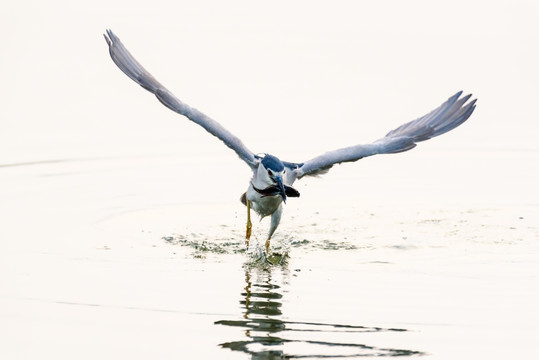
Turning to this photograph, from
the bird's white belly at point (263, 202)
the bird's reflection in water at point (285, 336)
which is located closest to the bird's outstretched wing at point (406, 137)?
the bird's white belly at point (263, 202)

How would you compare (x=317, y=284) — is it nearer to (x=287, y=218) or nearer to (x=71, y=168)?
(x=287, y=218)

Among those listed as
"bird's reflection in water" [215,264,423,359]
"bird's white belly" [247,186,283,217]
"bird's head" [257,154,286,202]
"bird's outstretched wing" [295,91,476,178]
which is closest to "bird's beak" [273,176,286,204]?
"bird's head" [257,154,286,202]

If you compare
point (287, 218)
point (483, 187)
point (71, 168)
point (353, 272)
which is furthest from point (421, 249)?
point (71, 168)

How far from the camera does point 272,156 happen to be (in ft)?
43.0

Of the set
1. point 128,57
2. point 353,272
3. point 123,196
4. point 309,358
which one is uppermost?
point 128,57

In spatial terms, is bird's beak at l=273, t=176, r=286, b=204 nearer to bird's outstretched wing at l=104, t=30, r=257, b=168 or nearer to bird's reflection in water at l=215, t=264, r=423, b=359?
bird's outstretched wing at l=104, t=30, r=257, b=168

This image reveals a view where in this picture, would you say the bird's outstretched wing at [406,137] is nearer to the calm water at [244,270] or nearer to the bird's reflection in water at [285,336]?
the calm water at [244,270]

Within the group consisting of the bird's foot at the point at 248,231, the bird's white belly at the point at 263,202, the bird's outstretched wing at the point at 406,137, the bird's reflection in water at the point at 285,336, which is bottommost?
the bird's reflection in water at the point at 285,336

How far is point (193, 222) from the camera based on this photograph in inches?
599

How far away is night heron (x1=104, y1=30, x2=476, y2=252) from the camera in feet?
44.0

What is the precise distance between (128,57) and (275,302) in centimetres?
471

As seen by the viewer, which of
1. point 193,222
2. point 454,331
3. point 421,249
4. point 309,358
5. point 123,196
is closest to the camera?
point 309,358

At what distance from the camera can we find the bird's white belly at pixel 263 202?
13664mm

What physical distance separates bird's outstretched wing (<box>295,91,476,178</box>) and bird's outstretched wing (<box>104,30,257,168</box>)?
761 mm
